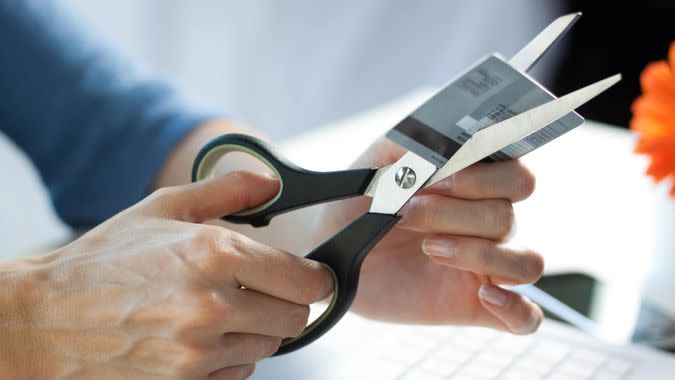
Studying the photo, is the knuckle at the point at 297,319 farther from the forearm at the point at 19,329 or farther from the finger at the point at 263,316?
the forearm at the point at 19,329

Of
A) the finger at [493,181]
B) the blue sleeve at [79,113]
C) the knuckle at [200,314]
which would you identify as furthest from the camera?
the blue sleeve at [79,113]

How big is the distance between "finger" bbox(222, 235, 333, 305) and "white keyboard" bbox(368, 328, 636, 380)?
5.4 inches

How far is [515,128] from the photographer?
0.53m

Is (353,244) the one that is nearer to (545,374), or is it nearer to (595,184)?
(545,374)

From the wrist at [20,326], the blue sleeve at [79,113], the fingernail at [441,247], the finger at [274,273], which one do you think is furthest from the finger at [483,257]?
the blue sleeve at [79,113]

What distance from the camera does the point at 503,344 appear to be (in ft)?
2.27

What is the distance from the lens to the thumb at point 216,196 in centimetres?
56

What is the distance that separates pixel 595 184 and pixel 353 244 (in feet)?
1.80

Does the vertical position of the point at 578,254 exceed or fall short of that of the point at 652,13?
it falls short

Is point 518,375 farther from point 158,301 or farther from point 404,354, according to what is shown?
point 158,301

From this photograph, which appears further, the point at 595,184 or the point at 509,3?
the point at 509,3

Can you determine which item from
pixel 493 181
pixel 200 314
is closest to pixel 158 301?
pixel 200 314

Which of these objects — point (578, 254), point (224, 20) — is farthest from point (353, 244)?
point (224, 20)

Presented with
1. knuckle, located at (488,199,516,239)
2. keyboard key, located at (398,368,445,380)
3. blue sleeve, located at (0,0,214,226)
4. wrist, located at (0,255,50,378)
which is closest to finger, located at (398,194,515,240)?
knuckle, located at (488,199,516,239)
